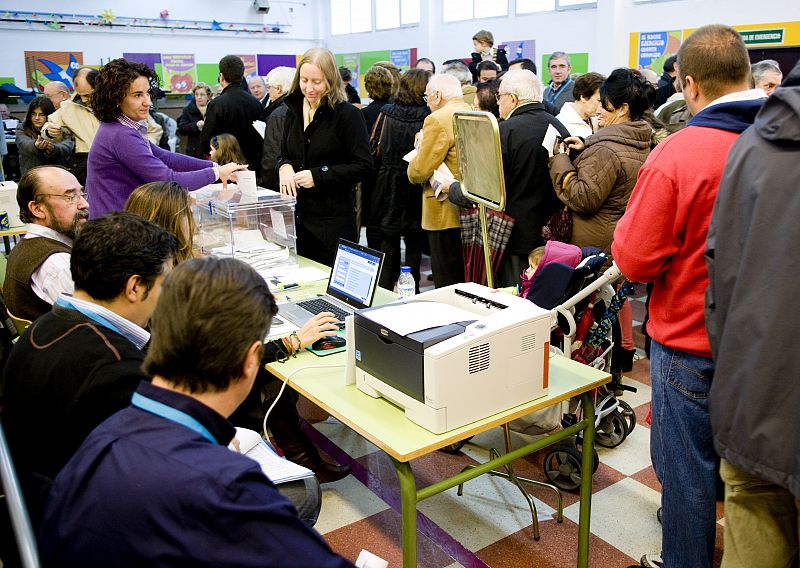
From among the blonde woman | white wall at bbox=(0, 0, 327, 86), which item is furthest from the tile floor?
white wall at bbox=(0, 0, 327, 86)

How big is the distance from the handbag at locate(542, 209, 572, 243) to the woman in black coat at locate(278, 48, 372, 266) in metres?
0.97

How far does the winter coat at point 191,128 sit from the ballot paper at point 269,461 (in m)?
4.83

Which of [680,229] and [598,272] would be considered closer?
[680,229]

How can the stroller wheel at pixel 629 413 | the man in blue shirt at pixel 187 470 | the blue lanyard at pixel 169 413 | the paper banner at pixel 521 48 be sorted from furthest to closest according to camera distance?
the paper banner at pixel 521 48 → the stroller wheel at pixel 629 413 → the blue lanyard at pixel 169 413 → the man in blue shirt at pixel 187 470

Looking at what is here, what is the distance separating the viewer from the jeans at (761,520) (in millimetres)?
1679

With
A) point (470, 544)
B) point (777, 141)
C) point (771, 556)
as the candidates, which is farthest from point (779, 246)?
point (470, 544)

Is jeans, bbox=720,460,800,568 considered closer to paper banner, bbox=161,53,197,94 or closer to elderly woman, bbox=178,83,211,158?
elderly woman, bbox=178,83,211,158

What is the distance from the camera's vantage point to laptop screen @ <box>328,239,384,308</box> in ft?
8.71

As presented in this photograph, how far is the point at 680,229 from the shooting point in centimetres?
182

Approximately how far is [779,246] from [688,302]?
435 mm

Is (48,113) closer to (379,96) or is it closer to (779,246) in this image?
(379,96)

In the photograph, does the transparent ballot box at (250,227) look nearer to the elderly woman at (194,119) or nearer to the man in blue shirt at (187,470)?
the man in blue shirt at (187,470)

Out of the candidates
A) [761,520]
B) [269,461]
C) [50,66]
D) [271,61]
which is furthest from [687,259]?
[271,61]

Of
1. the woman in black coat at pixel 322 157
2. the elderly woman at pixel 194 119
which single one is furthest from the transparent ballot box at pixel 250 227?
the elderly woman at pixel 194 119
